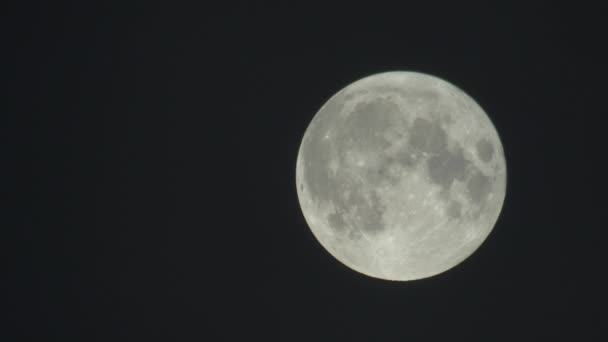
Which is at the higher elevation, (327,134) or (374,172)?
(327,134)

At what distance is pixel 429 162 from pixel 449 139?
0.36m

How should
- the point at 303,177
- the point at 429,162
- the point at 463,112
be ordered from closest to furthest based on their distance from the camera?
1. the point at 429,162
2. the point at 463,112
3. the point at 303,177

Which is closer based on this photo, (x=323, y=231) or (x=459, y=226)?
(x=459, y=226)

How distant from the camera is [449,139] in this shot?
6773mm

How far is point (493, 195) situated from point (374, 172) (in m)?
1.46

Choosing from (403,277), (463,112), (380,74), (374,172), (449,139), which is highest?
(380,74)

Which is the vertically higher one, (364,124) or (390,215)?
(364,124)

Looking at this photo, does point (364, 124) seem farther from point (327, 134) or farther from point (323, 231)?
point (323, 231)

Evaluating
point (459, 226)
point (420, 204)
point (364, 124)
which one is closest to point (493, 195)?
point (459, 226)

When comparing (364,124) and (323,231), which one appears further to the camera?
(323,231)

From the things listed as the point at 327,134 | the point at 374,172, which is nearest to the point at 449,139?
the point at 374,172

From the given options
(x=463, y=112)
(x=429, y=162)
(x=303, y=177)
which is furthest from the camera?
(x=303, y=177)

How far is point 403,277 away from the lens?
7402 mm

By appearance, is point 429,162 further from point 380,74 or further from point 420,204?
point 380,74
